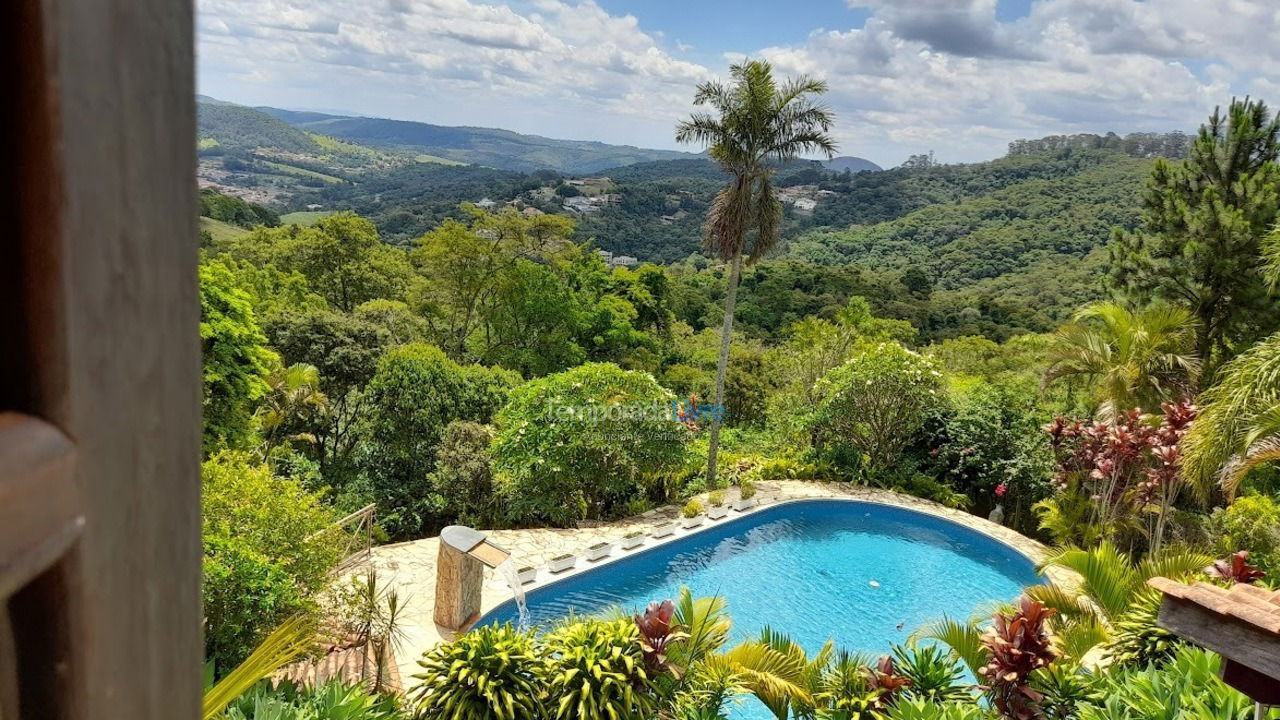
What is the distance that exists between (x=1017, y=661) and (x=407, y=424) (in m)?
8.90

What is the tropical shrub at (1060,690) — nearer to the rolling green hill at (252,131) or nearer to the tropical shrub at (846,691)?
the tropical shrub at (846,691)

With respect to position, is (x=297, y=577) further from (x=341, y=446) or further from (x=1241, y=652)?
(x=341, y=446)

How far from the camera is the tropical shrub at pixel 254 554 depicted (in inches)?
203

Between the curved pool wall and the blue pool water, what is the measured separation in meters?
0.02

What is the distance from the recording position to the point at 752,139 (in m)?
10.7

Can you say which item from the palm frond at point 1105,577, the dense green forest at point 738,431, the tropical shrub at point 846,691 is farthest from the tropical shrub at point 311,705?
the palm frond at point 1105,577

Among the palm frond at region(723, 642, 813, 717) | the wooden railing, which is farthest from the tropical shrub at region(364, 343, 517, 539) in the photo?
the palm frond at region(723, 642, 813, 717)

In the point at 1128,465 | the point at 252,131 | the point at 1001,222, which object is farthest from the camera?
the point at 252,131

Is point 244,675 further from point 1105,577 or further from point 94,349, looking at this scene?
point 1105,577

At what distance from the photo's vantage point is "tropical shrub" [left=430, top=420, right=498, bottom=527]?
10.5 metres

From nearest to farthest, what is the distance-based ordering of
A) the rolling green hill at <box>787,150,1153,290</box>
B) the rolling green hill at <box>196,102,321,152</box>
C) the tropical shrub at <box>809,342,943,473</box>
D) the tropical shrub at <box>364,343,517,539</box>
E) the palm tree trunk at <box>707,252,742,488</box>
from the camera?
the tropical shrub at <box>364,343,517,539</box>
the palm tree trunk at <box>707,252,742,488</box>
the tropical shrub at <box>809,342,943,473</box>
the rolling green hill at <box>787,150,1153,290</box>
the rolling green hill at <box>196,102,321,152</box>

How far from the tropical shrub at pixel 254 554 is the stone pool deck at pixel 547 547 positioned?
926mm

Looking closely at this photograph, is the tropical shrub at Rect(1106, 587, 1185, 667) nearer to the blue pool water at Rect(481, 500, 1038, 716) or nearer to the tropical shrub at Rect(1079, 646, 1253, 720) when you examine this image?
the tropical shrub at Rect(1079, 646, 1253, 720)

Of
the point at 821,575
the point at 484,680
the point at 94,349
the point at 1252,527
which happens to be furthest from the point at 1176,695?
the point at 821,575
